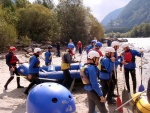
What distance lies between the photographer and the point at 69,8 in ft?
110

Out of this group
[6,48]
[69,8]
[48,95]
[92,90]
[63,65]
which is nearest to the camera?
[48,95]

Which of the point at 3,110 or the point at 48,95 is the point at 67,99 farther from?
the point at 3,110

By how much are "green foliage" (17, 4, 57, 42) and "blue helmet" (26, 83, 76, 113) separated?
27266 mm

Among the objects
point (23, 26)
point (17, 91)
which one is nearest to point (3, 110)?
point (17, 91)

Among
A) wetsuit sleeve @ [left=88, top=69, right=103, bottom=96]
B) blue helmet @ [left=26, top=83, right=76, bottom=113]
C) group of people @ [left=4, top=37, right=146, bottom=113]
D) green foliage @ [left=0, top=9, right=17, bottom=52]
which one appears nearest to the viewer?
blue helmet @ [left=26, top=83, right=76, bottom=113]

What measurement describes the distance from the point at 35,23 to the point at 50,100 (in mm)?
28466

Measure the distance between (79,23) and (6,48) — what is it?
1353 cm

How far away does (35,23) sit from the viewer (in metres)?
30.7

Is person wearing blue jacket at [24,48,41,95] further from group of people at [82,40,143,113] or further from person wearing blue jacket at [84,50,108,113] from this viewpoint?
person wearing blue jacket at [84,50,108,113]

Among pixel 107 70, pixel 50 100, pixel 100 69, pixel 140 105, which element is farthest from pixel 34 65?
pixel 50 100

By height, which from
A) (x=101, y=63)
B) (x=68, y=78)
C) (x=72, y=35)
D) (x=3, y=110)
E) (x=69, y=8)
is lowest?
(x=3, y=110)

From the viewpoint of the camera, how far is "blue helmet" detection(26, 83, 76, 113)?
121 inches

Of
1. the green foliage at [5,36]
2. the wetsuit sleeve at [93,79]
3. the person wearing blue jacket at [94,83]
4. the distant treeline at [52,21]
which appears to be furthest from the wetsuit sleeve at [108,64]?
the distant treeline at [52,21]

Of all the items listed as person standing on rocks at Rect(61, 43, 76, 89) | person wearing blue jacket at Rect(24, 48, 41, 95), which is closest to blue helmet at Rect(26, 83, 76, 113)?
person wearing blue jacket at Rect(24, 48, 41, 95)
